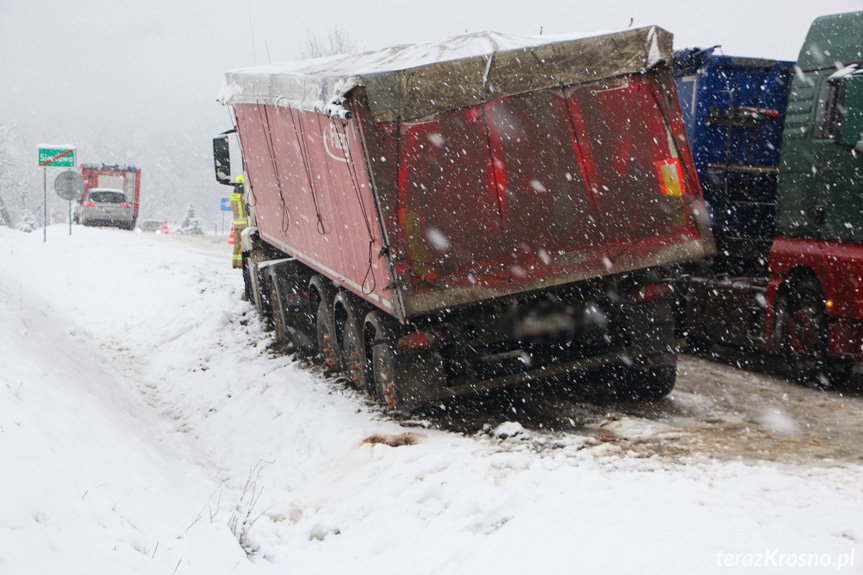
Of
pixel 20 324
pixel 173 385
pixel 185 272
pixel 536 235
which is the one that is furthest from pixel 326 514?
pixel 185 272

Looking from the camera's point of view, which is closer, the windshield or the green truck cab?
the green truck cab

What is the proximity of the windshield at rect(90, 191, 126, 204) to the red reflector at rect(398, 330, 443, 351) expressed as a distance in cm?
3557

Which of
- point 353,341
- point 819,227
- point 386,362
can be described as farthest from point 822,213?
point 353,341

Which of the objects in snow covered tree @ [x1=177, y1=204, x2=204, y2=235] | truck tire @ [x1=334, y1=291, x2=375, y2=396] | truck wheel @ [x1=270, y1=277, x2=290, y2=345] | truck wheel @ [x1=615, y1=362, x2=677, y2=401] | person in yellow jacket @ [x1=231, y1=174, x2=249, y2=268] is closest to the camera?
truck wheel @ [x1=615, y1=362, x2=677, y2=401]

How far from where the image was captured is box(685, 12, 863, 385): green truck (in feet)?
25.2

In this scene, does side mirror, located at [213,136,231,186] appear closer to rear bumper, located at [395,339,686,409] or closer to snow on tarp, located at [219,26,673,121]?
snow on tarp, located at [219,26,673,121]

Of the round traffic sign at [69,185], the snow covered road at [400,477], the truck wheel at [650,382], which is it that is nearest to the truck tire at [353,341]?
the snow covered road at [400,477]

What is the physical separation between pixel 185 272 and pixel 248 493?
39.0 ft

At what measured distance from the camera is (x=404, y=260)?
267 inches

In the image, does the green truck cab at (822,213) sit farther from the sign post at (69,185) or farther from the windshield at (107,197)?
the windshield at (107,197)

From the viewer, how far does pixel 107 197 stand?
3931 cm

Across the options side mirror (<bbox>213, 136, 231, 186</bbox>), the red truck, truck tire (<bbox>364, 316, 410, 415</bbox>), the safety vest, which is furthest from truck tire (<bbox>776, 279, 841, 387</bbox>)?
the red truck

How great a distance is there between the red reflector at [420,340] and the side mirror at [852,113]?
13.6ft

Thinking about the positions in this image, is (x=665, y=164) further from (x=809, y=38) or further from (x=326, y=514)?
(x=326, y=514)
